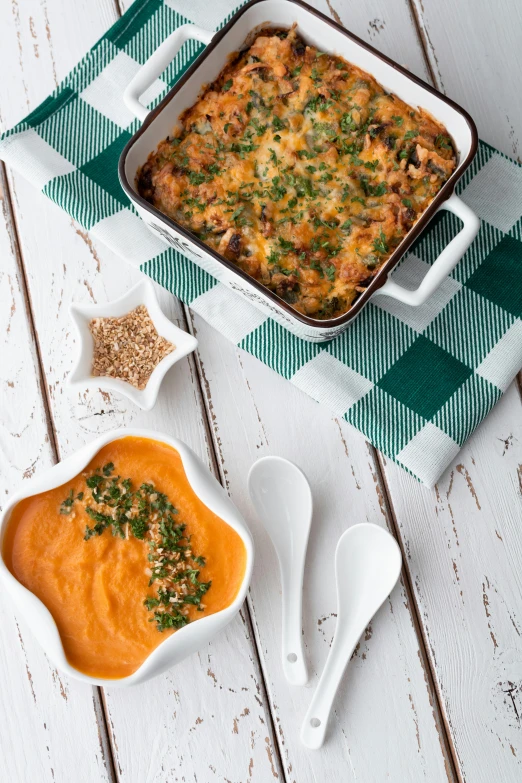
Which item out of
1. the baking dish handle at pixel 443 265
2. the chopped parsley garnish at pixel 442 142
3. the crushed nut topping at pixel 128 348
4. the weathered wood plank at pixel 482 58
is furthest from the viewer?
the weathered wood plank at pixel 482 58

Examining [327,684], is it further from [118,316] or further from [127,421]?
[118,316]

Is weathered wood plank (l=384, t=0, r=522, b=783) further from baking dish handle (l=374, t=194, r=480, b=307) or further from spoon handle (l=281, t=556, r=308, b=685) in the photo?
baking dish handle (l=374, t=194, r=480, b=307)

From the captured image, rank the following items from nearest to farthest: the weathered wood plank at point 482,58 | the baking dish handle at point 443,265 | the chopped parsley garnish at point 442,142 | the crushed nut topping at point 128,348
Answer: the baking dish handle at point 443,265 < the chopped parsley garnish at point 442,142 < the crushed nut topping at point 128,348 < the weathered wood plank at point 482,58

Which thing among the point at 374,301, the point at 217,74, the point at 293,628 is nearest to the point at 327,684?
the point at 293,628

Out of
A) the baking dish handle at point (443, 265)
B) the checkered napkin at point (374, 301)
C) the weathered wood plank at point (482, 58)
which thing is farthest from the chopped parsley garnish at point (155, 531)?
the weathered wood plank at point (482, 58)

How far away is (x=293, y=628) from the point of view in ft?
5.69

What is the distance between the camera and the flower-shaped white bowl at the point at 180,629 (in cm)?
158

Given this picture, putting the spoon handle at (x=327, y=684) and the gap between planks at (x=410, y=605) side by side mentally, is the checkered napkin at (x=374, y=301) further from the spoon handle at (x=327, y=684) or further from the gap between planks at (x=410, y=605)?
the spoon handle at (x=327, y=684)

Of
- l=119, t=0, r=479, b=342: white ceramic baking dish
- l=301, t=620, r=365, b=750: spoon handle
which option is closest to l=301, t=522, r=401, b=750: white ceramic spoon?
l=301, t=620, r=365, b=750: spoon handle

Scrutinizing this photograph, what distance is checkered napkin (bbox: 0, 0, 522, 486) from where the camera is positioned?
1.76m

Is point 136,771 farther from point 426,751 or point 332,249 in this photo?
point 332,249

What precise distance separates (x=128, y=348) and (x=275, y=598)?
0.68 meters

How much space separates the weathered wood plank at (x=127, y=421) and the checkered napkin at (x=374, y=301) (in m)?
0.09

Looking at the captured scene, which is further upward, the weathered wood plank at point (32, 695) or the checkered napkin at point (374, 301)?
the checkered napkin at point (374, 301)
